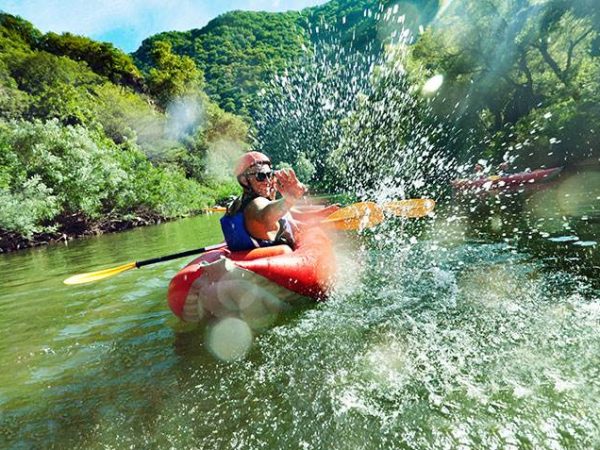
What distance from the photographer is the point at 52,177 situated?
54.1 feet

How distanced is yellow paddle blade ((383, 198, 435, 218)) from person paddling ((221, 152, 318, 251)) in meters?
4.68

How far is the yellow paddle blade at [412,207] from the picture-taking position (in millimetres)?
8070

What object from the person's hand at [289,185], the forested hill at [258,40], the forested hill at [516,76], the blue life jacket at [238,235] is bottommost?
the blue life jacket at [238,235]

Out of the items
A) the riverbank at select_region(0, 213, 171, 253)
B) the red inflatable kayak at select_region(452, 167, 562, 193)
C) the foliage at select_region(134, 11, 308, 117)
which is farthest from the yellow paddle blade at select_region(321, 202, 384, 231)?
the foliage at select_region(134, 11, 308, 117)

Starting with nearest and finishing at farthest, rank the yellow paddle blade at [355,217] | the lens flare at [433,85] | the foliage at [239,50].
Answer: the yellow paddle blade at [355,217] → the lens flare at [433,85] → the foliage at [239,50]

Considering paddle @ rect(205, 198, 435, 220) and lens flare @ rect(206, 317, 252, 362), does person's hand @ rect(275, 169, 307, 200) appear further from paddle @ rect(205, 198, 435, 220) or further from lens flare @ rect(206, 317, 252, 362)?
paddle @ rect(205, 198, 435, 220)

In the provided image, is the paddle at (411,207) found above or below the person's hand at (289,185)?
below

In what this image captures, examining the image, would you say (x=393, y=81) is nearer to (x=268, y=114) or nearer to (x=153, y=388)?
(x=153, y=388)

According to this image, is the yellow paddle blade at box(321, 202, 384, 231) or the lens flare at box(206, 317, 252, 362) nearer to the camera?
the lens flare at box(206, 317, 252, 362)

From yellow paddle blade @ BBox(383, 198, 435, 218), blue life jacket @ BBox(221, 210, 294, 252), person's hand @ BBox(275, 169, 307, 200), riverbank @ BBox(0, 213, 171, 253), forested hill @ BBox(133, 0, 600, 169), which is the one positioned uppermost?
forested hill @ BBox(133, 0, 600, 169)

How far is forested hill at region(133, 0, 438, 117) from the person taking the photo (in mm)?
75938

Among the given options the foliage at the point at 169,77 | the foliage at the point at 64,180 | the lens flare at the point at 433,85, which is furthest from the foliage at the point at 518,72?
the foliage at the point at 169,77

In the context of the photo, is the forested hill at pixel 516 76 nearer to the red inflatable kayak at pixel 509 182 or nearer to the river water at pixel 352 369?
the red inflatable kayak at pixel 509 182

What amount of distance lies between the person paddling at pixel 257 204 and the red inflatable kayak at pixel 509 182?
12.3 meters
